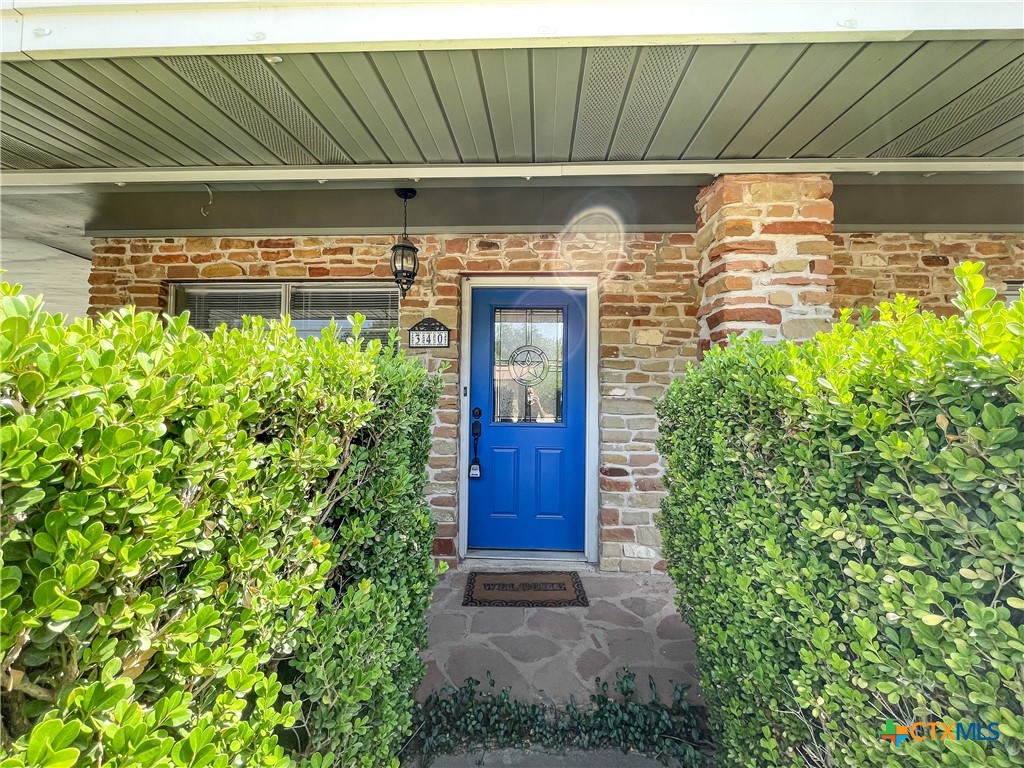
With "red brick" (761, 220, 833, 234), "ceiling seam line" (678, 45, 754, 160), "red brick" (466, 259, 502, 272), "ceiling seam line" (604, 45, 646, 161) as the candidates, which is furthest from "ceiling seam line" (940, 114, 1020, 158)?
"red brick" (466, 259, 502, 272)

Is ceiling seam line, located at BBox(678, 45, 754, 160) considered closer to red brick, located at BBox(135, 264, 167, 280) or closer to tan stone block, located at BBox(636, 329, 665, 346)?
tan stone block, located at BBox(636, 329, 665, 346)

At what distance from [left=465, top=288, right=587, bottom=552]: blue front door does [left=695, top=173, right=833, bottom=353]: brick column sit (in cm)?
138

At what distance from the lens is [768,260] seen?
2264 mm

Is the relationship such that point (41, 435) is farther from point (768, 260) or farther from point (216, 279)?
point (216, 279)

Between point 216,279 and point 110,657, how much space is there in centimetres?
373

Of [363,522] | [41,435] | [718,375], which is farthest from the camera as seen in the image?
[718,375]

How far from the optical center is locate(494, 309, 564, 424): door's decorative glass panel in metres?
3.56

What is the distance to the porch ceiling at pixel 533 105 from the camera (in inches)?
65.7

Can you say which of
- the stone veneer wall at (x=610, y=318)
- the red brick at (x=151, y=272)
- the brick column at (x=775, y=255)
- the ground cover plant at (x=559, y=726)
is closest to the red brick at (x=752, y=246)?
the brick column at (x=775, y=255)

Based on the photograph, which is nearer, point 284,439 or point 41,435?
point 41,435

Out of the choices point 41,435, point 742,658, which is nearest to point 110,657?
point 41,435

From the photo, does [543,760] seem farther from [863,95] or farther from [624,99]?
[863,95]

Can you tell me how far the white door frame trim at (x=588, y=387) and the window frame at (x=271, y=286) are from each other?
24.1 inches

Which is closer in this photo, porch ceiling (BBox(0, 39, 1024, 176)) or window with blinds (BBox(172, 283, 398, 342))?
porch ceiling (BBox(0, 39, 1024, 176))
